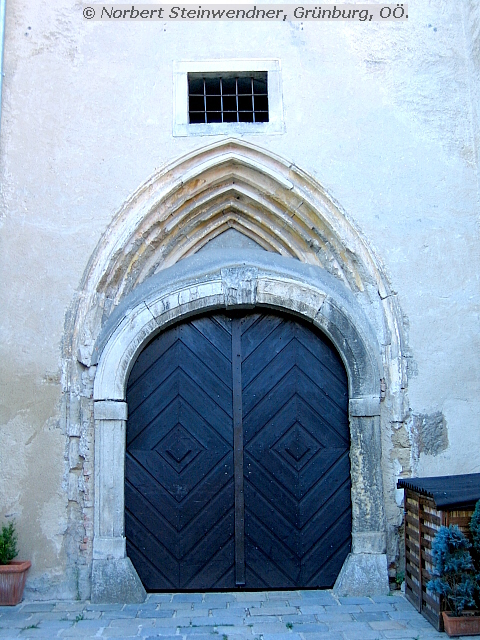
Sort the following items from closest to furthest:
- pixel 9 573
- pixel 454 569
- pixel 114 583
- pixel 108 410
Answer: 1. pixel 454 569
2. pixel 9 573
3. pixel 114 583
4. pixel 108 410

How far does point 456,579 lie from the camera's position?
3.48 meters

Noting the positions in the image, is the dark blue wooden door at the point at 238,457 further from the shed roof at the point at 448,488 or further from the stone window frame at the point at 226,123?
the stone window frame at the point at 226,123

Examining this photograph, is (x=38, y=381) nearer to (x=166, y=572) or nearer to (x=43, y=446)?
(x=43, y=446)

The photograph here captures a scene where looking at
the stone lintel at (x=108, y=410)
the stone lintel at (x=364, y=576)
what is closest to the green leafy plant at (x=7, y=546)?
the stone lintel at (x=108, y=410)

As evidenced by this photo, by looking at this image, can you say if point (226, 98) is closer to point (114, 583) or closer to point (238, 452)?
point (238, 452)

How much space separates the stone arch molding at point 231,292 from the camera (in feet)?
14.5

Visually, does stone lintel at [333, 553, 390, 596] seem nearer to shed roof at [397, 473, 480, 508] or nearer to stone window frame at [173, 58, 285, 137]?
shed roof at [397, 473, 480, 508]

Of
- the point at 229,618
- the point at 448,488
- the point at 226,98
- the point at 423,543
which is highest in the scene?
the point at 226,98

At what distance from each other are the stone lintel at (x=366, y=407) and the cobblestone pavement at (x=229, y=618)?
122 centimetres

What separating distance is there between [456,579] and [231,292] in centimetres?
240

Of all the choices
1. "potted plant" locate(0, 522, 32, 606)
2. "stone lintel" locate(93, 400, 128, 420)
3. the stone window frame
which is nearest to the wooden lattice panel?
"stone lintel" locate(93, 400, 128, 420)

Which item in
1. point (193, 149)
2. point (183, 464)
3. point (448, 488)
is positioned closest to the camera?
point (448, 488)

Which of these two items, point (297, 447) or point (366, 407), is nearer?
point (366, 407)

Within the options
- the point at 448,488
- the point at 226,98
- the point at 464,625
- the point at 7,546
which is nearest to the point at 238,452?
the point at 448,488
